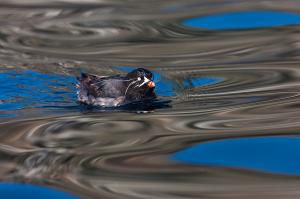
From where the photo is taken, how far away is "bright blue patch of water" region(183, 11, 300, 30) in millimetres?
13680

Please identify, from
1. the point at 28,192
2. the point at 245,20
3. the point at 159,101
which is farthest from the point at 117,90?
the point at 245,20

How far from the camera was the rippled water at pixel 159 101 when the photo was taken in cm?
671

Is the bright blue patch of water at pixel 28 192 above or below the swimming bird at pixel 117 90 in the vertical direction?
below

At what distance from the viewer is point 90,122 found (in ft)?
28.1

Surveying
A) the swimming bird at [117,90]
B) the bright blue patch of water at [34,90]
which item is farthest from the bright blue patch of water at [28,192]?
the swimming bird at [117,90]

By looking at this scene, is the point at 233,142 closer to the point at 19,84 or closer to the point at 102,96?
the point at 102,96

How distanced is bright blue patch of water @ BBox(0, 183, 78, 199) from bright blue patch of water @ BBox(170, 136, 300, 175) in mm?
1307

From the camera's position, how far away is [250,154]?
7324 millimetres

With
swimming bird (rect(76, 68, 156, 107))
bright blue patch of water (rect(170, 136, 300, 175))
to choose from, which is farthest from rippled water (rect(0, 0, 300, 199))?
swimming bird (rect(76, 68, 156, 107))

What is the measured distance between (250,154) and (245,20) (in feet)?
22.4

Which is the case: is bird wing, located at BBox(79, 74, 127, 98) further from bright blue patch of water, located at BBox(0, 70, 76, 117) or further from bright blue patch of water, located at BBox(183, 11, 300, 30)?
bright blue patch of water, located at BBox(183, 11, 300, 30)

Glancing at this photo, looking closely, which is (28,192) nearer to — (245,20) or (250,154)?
(250,154)

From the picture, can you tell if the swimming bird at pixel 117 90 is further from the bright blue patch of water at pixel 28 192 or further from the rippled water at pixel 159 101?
the bright blue patch of water at pixel 28 192

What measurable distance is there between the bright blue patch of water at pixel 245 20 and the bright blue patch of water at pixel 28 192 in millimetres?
7703
